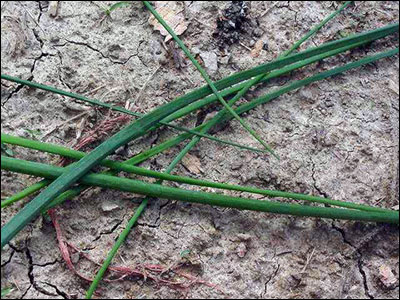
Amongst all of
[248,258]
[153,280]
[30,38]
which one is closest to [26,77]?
[30,38]

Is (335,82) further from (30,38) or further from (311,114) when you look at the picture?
(30,38)

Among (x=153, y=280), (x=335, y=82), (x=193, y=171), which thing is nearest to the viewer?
(x=153, y=280)

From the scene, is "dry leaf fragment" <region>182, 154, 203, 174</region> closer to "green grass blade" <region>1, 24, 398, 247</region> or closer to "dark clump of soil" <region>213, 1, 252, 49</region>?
"green grass blade" <region>1, 24, 398, 247</region>

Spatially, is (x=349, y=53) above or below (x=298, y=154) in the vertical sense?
above

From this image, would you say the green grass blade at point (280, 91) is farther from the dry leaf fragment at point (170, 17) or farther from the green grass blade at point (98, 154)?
the dry leaf fragment at point (170, 17)

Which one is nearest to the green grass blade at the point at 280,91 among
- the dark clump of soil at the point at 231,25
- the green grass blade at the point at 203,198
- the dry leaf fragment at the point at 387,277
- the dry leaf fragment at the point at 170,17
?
the green grass blade at the point at 203,198

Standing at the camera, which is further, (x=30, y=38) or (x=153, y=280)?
(x=30, y=38)
